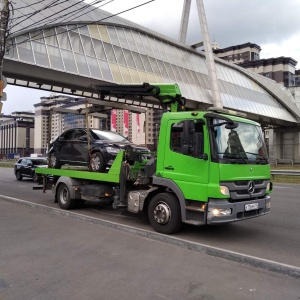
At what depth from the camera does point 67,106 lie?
1273 cm

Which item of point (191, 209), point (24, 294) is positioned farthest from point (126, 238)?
point (24, 294)

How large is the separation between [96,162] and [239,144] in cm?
440

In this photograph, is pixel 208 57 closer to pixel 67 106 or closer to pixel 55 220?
pixel 67 106

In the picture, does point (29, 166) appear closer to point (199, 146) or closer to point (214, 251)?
point (199, 146)

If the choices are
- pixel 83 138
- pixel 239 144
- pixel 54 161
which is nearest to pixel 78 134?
pixel 83 138

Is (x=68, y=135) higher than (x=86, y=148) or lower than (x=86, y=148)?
higher

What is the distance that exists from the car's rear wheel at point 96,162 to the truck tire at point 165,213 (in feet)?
8.65

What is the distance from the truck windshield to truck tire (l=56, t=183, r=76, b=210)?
5205 millimetres

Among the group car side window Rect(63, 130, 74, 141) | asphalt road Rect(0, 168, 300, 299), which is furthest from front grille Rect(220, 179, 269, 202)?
car side window Rect(63, 130, 74, 141)

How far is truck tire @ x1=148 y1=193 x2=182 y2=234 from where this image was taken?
23.7ft

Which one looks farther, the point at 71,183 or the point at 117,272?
the point at 71,183

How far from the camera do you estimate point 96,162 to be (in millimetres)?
10086

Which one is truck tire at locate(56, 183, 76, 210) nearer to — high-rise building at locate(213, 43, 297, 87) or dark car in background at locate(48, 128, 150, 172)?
dark car in background at locate(48, 128, 150, 172)

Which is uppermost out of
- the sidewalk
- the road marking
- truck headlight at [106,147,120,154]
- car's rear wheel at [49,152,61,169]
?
truck headlight at [106,147,120,154]
